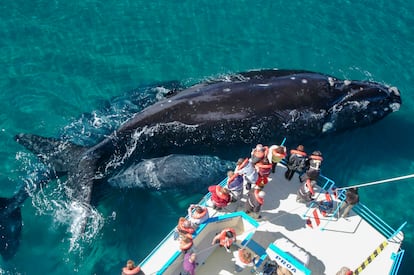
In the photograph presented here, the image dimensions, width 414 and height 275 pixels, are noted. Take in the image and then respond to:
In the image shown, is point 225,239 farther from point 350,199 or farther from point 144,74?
point 144,74

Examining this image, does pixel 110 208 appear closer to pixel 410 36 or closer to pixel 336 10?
pixel 336 10

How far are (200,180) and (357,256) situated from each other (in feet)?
20.9

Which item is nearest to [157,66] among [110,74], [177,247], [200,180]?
[110,74]

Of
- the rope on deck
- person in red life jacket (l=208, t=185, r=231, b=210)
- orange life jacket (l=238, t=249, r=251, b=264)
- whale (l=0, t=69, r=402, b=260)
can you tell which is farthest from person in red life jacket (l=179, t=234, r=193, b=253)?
the rope on deck

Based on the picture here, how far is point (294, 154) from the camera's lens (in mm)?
15320

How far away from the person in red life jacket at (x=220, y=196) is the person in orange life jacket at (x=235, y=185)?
0.37 m

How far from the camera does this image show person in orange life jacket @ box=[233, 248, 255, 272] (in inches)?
521

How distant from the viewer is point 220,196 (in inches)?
557

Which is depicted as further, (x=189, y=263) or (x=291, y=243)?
(x=291, y=243)

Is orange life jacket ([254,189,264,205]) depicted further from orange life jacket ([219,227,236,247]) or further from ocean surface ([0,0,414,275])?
ocean surface ([0,0,414,275])

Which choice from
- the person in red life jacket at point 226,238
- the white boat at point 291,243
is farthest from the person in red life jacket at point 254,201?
the person in red life jacket at point 226,238

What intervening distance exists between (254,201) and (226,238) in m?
1.57

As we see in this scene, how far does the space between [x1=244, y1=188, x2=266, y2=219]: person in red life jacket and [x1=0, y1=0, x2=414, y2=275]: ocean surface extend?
3.21 m

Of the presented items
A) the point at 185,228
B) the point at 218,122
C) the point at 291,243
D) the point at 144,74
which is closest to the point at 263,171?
the point at 291,243
